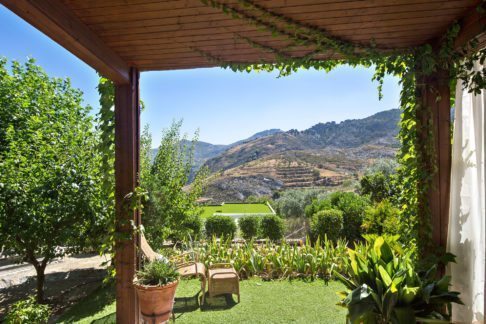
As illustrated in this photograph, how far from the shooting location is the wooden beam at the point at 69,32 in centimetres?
183

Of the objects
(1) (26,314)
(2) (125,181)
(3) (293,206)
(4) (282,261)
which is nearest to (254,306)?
(4) (282,261)

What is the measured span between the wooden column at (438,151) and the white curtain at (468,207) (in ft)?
0.17

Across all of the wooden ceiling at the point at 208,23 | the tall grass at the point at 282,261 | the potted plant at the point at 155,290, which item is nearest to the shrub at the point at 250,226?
the tall grass at the point at 282,261

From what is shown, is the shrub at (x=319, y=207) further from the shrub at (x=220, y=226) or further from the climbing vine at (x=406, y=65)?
the climbing vine at (x=406, y=65)

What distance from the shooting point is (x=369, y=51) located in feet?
8.63

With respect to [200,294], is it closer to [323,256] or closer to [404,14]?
[323,256]

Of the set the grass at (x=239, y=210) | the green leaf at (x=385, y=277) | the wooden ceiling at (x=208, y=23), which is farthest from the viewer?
the grass at (x=239, y=210)

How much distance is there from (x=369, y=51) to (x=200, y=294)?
3504mm

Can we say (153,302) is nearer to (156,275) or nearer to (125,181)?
(156,275)

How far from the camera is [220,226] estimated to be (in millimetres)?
7391

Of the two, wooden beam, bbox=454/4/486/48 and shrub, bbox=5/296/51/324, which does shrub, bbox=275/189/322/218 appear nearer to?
shrub, bbox=5/296/51/324

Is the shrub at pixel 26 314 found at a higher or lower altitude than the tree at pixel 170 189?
lower

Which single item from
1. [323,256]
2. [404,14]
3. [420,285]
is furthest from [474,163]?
[323,256]

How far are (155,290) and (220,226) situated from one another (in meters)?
4.65
